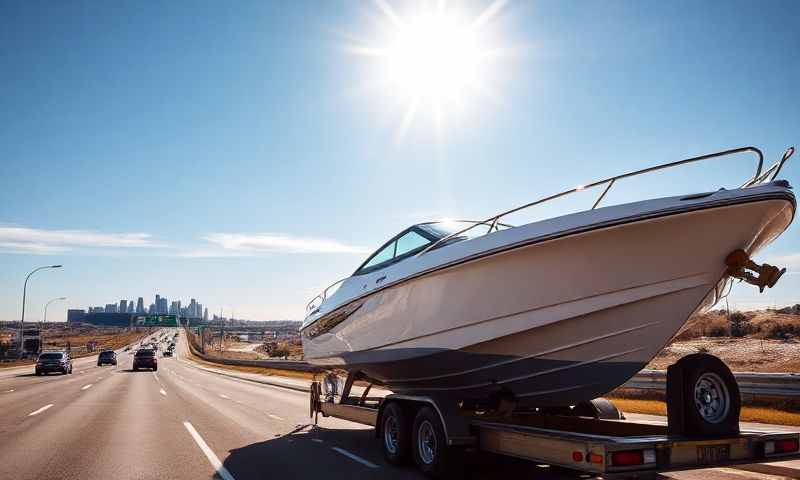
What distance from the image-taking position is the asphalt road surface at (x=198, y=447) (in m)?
6.97

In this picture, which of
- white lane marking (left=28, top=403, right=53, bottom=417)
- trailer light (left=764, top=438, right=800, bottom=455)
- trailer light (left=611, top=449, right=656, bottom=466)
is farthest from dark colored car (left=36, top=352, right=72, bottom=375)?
trailer light (left=764, top=438, right=800, bottom=455)

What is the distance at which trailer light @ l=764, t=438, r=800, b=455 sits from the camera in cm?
543

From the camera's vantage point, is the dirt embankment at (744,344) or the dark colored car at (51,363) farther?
the dark colored car at (51,363)

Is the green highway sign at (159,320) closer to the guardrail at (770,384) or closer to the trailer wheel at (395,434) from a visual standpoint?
the guardrail at (770,384)

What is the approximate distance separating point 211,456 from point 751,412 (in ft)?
31.6

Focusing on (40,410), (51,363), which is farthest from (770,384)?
(51,363)

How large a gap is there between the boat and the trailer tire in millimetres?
573

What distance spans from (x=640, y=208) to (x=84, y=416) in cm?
1243

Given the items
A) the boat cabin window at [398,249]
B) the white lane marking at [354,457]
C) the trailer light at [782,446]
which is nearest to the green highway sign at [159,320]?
the white lane marking at [354,457]

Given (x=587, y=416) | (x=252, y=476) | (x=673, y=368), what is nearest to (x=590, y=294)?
(x=673, y=368)

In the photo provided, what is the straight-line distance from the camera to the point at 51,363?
34.1 meters

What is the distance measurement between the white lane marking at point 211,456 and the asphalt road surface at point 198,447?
0.01 metres

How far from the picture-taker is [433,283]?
284 inches

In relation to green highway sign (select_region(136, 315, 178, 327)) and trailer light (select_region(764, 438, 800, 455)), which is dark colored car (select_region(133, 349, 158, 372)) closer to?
trailer light (select_region(764, 438, 800, 455))
